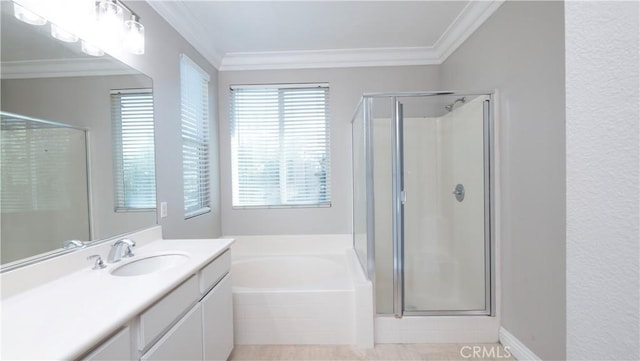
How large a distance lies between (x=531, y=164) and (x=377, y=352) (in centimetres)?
159

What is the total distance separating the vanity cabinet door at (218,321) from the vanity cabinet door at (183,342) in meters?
0.07

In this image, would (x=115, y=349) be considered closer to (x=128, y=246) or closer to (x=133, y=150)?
(x=128, y=246)

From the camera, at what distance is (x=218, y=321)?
1575mm

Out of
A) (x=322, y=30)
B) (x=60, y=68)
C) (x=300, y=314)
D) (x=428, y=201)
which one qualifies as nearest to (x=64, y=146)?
(x=60, y=68)

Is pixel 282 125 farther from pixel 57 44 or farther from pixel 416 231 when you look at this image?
pixel 57 44

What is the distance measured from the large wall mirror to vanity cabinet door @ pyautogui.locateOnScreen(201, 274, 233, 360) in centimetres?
62

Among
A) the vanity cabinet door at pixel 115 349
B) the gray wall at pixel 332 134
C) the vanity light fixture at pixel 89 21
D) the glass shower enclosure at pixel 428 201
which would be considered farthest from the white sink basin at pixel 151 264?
the gray wall at pixel 332 134

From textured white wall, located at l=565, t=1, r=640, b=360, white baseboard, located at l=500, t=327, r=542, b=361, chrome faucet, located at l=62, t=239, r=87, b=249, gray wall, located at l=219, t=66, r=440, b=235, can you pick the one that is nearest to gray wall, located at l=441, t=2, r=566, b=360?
white baseboard, located at l=500, t=327, r=542, b=361

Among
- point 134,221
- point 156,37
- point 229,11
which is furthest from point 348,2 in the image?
point 134,221

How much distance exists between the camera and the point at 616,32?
1.27ft

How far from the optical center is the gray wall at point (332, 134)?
2963mm

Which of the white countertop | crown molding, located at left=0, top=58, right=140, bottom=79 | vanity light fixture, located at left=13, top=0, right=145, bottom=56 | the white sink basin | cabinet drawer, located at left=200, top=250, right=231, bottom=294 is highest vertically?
vanity light fixture, located at left=13, top=0, right=145, bottom=56

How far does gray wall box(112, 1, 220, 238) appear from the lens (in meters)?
1.80

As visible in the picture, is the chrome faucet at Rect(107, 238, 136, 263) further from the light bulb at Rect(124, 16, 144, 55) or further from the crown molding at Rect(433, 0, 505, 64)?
the crown molding at Rect(433, 0, 505, 64)
